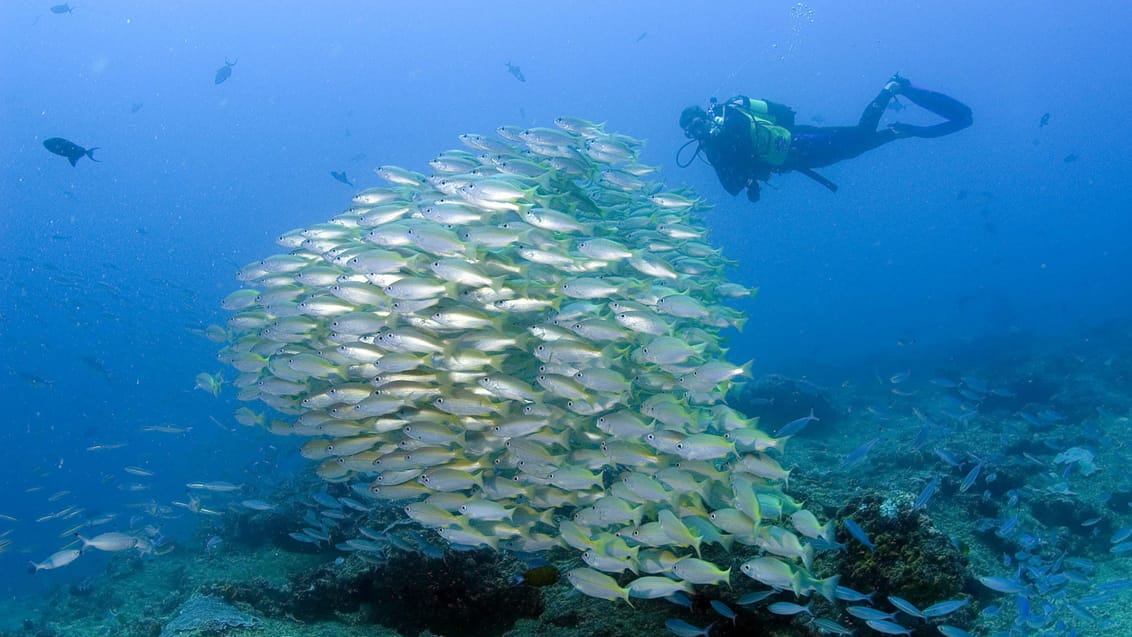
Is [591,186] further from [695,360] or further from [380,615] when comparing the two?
[380,615]

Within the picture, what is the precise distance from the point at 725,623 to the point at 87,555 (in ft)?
103

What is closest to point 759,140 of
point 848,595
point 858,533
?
point 858,533

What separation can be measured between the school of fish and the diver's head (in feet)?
21.2

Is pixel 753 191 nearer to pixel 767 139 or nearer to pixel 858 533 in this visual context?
pixel 767 139

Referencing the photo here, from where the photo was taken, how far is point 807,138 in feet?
44.1

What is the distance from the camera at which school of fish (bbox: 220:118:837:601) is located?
4586 millimetres

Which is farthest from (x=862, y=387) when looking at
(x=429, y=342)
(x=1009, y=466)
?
(x=429, y=342)

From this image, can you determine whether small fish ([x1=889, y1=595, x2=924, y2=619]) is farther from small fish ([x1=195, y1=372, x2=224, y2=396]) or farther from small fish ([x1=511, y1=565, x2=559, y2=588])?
small fish ([x1=195, y1=372, x2=224, y2=396])

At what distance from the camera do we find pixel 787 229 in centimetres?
19000

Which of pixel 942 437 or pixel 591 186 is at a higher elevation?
pixel 591 186

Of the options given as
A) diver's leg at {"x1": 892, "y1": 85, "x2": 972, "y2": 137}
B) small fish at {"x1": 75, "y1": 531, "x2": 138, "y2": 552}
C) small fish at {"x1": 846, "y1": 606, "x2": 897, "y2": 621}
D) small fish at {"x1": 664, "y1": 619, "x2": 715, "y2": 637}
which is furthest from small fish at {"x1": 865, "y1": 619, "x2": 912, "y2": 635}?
diver's leg at {"x1": 892, "y1": 85, "x2": 972, "y2": 137}

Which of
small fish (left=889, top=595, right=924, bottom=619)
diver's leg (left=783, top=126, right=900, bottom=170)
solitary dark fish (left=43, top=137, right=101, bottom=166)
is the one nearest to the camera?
small fish (left=889, top=595, right=924, bottom=619)

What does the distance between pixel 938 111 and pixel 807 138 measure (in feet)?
14.5

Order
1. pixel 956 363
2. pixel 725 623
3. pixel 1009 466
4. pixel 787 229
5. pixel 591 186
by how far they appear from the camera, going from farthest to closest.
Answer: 1. pixel 787 229
2. pixel 956 363
3. pixel 1009 466
4. pixel 591 186
5. pixel 725 623
